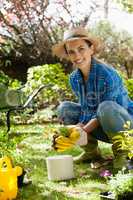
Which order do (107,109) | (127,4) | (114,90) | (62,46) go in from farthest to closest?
1. (127,4)
2. (62,46)
3. (114,90)
4. (107,109)

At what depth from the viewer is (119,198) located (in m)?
2.46

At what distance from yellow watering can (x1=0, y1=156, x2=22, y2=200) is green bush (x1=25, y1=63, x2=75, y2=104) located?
4770 mm

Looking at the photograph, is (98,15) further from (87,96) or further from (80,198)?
(80,198)

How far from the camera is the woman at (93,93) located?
3.31m

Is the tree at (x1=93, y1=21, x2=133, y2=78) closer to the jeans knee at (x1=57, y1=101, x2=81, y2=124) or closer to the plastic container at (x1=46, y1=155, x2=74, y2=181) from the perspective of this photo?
the jeans knee at (x1=57, y1=101, x2=81, y2=124)

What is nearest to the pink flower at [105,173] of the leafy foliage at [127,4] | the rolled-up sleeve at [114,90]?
the rolled-up sleeve at [114,90]

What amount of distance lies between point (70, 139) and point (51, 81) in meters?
4.52

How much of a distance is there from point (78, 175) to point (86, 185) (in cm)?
33

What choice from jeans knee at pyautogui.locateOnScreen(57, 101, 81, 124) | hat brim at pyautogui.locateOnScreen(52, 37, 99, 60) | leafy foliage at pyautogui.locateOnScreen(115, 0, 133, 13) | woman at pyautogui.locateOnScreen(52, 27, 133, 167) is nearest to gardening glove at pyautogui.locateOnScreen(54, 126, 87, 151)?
woman at pyautogui.locateOnScreen(52, 27, 133, 167)

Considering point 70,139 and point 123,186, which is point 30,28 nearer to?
point 70,139

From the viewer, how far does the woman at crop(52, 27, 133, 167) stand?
10.9 feet

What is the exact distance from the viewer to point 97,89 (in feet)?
11.4

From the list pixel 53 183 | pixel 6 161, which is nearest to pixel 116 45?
pixel 53 183

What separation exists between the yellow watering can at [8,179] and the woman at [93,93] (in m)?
0.62
